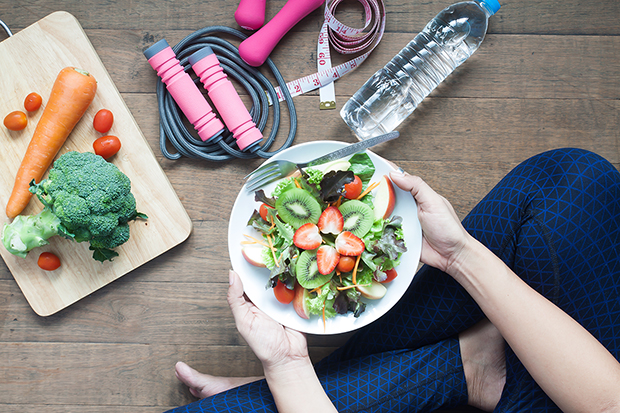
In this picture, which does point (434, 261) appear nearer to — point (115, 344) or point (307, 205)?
point (307, 205)

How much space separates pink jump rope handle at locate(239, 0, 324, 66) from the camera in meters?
1.43

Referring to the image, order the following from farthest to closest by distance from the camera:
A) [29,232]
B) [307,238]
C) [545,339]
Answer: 1. [29,232]
2. [307,238]
3. [545,339]

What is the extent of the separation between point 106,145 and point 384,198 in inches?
39.1

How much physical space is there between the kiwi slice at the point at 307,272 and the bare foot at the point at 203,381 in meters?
0.60

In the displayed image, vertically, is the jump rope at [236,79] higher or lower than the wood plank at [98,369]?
higher

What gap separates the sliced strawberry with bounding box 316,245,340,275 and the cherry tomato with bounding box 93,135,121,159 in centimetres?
84

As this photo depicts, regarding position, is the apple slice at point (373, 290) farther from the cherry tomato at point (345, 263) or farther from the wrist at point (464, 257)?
the wrist at point (464, 257)

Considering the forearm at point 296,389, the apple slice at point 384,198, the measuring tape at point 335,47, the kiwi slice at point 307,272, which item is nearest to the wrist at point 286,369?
the forearm at point 296,389

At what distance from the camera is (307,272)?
45.1 inches

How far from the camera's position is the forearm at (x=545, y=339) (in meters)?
0.98

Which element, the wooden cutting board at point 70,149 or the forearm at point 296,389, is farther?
the wooden cutting board at point 70,149

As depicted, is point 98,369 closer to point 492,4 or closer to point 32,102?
point 32,102

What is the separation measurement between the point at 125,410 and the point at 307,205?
1.17m

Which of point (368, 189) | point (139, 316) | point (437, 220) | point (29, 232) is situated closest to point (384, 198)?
point (368, 189)
